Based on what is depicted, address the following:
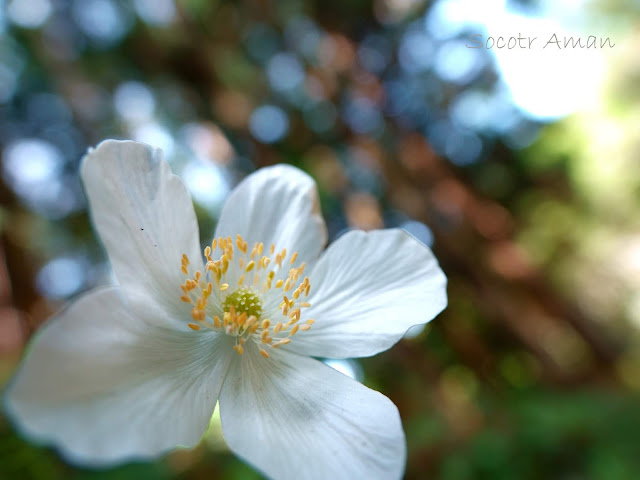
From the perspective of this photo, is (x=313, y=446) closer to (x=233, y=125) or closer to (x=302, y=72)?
(x=233, y=125)

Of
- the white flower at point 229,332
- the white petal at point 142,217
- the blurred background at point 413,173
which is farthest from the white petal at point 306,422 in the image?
the blurred background at point 413,173

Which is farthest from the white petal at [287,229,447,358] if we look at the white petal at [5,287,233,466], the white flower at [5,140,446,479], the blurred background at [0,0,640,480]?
the blurred background at [0,0,640,480]

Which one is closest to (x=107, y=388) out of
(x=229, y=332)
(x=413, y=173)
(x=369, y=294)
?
(x=229, y=332)

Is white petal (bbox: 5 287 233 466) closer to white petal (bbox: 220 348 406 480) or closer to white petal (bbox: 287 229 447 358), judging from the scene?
white petal (bbox: 220 348 406 480)

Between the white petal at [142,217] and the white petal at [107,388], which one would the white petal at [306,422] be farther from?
the white petal at [142,217]

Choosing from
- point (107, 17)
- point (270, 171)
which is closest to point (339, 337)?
point (270, 171)

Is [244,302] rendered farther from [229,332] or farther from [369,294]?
[369,294]
